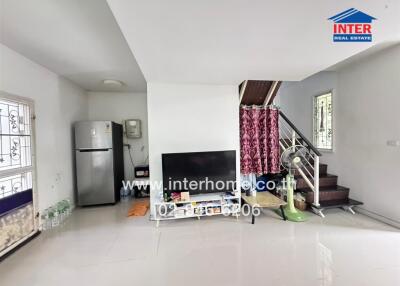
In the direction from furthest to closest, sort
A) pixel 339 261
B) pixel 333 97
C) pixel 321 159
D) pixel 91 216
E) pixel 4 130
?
pixel 321 159, pixel 333 97, pixel 91 216, pixel 4 130, pixel 339 261

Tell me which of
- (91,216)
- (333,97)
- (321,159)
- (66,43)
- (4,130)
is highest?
(66,43)

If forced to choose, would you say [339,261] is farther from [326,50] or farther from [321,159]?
[321,159]

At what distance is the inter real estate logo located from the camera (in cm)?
158

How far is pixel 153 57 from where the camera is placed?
7.18ft

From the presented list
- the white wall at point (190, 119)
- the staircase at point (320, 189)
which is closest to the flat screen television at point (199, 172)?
the white wall at point (190, 119)

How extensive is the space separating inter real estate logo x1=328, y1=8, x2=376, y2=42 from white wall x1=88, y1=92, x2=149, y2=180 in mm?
4195

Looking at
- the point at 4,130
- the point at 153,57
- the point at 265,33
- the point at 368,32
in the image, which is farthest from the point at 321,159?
the point at 4,130

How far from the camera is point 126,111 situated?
4.82 metres

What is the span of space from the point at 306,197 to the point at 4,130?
4824 millimetres

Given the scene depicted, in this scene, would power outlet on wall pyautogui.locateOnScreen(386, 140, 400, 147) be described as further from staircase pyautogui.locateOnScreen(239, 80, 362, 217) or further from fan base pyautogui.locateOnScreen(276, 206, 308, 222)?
fan base pyautogui.locateOnScreen(276, 206, 308, 222)

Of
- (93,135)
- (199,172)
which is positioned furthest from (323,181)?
(93,135)

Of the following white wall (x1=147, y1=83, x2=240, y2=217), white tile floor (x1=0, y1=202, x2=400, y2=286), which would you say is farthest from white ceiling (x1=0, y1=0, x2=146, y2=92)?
white tile floor (x1=0, y1=202, x2=400, y2=286)

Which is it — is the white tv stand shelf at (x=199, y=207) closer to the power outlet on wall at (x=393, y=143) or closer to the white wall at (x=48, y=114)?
the white wall at (x=48, y=114)

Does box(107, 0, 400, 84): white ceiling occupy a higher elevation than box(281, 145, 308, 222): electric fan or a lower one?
higher
